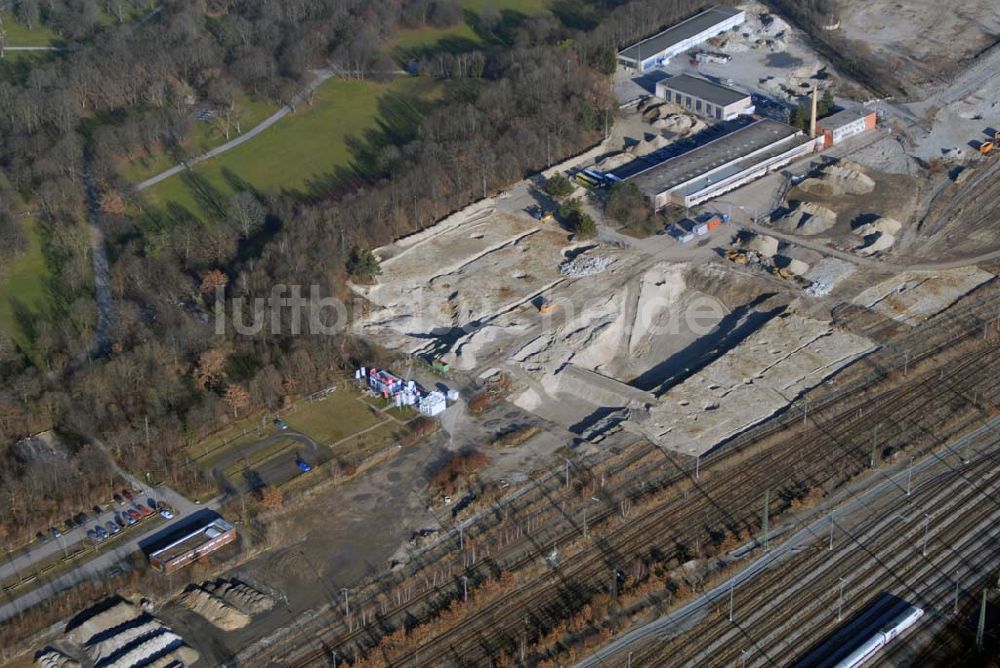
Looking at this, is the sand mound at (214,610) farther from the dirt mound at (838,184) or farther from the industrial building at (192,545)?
the dirt mound at (838,184)

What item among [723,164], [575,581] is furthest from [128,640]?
[723,164]

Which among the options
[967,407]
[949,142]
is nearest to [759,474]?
[967,407]

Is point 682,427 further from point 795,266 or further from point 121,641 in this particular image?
point 121,641

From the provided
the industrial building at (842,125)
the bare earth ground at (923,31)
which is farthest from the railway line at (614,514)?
the bare earth ground at (923,31)

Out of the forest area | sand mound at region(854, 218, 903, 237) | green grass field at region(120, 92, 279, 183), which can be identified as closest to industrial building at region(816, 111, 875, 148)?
sand mound at region(854, 218, 903, 237)

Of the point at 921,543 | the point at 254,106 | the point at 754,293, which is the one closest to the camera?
the point at 921,543

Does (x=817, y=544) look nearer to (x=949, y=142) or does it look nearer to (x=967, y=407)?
(x=967, y=407)
